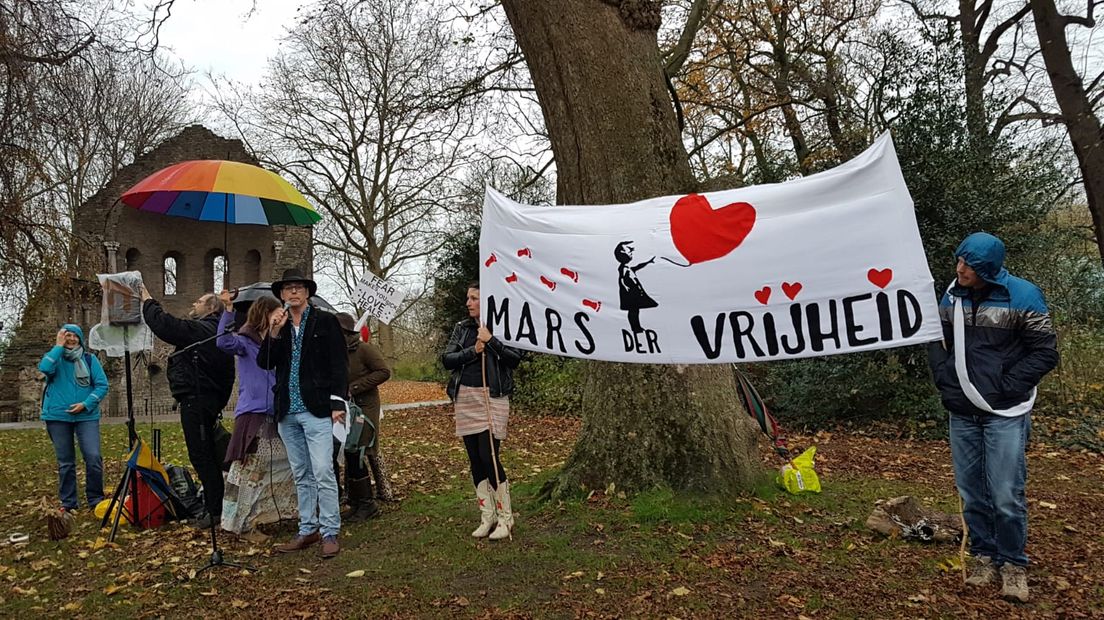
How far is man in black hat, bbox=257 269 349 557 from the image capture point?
17.8ft

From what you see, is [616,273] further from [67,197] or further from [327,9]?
[67,197]

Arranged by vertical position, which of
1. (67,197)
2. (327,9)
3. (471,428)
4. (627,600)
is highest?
(67,197)

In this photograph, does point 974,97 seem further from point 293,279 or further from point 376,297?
point 293,279

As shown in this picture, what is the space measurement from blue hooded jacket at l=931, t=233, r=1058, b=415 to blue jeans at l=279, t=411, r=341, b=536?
412 cm

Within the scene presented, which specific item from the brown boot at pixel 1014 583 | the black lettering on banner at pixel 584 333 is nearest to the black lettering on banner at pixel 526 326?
the black lettering on banner at pixel 584 333

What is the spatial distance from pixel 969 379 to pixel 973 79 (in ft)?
32.4

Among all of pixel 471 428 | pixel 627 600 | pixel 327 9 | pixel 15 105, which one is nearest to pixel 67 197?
pixel 15 105

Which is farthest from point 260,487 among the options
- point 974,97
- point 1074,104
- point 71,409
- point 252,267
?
point 252,267

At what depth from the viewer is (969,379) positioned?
13.6 ft

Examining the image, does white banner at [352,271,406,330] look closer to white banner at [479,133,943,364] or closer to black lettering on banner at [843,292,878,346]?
white banner at [479,133,943,364]

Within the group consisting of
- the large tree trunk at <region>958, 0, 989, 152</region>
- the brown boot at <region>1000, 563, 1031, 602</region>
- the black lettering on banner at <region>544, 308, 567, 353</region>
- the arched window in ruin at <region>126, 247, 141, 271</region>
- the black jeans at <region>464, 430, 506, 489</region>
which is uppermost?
the arched window in ruin at <region>126, 247, 141, 271</region>

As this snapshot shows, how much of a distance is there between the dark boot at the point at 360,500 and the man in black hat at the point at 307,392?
2.59 feet

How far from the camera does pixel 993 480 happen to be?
4.18 metres

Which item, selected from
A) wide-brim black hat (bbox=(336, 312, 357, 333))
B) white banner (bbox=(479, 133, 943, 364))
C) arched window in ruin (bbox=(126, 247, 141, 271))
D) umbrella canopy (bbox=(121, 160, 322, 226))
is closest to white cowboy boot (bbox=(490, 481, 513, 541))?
white banner (bbox=(479, 133, 943, 364))
